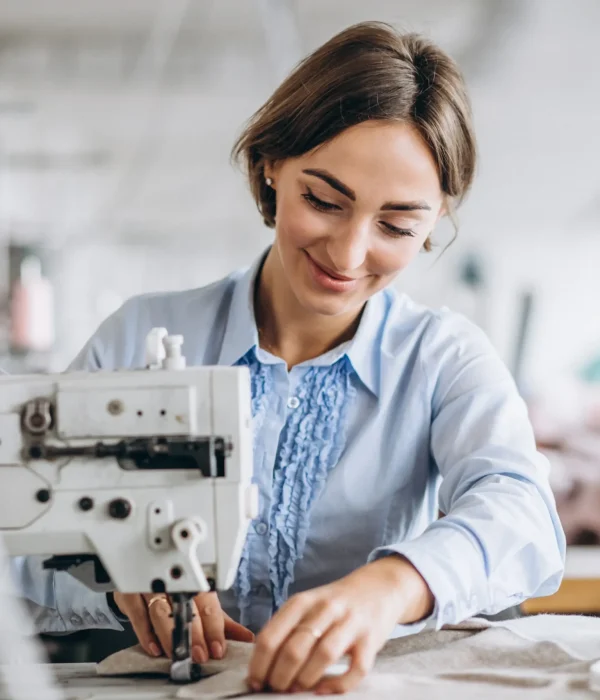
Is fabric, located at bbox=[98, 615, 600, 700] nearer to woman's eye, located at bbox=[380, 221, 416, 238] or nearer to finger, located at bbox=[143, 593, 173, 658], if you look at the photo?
finger, located at bbox=[143, 593, 173, 658]

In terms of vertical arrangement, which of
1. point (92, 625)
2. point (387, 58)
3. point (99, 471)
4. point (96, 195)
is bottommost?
point (92, 625)

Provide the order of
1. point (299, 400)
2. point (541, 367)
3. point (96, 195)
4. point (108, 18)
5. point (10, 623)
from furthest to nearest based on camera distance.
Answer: point (541, 367) < point (96, 195) < point (108, 18) < point (299, 400) < point (10, 623)

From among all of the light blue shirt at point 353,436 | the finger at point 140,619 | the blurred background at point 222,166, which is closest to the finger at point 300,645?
the finger at point 140,619

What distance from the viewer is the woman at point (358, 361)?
3.85 feet

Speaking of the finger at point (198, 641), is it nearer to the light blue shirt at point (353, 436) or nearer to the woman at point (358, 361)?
the woman at point (358, 361)

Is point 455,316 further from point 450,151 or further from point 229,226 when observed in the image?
point 229,226

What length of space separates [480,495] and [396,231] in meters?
0.38

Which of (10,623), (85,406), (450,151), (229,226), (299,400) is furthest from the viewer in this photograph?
(229,226)

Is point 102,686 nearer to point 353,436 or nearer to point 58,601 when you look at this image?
point 58,601

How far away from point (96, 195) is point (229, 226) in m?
1.64

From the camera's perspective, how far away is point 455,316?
1.51 m

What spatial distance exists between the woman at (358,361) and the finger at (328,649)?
0.52 feet

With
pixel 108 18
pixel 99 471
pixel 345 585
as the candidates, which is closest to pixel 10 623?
pixel 99 471

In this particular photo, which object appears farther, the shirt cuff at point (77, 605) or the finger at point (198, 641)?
the shirt cuff at point (77, 605)
